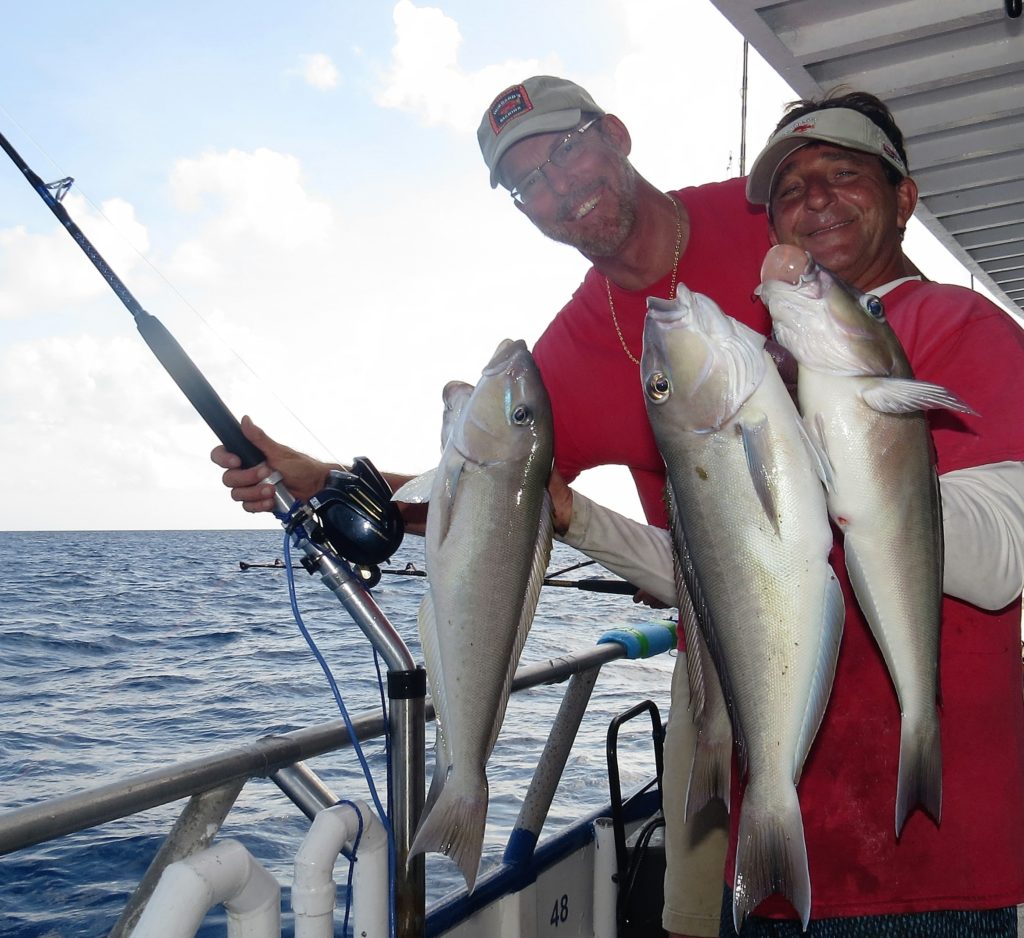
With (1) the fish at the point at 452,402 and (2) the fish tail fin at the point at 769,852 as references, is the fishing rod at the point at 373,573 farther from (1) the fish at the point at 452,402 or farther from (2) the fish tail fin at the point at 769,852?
(2) the fish tail fin at the point at 769,852

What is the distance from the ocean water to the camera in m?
7.25

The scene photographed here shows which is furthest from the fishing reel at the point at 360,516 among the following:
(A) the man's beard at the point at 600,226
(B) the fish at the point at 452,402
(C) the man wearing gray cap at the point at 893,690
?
(A) the man's beard at the point at 600,226

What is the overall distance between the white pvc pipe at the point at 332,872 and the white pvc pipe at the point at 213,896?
0.06 metres

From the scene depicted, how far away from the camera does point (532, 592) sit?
1.85 meters

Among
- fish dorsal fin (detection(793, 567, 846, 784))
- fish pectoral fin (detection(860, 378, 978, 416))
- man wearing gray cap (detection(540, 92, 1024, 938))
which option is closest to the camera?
fish pectoral fin (detection(860, 378, 978, 416))

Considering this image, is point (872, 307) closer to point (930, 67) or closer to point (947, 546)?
point (947, 546)

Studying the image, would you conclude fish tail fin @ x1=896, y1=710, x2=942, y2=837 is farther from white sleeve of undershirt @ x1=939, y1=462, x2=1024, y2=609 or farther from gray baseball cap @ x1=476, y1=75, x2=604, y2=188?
gray baseball cap @ x1=476, y1=75, x2=604, y2=188

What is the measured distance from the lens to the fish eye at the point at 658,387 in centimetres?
145

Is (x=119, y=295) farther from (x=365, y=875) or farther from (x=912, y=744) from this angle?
(x=912, y=744)

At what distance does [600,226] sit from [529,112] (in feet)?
1.17

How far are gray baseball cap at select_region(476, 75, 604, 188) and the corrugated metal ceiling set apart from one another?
1.46 metres

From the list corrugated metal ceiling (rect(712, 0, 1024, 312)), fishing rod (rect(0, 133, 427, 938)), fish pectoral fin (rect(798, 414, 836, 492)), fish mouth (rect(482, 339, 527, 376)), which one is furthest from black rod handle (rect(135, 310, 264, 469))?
corrugated metal ceiling (rect(712, 0, 1024, 312))

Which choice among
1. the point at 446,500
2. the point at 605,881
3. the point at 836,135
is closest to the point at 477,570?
the point at 446,500

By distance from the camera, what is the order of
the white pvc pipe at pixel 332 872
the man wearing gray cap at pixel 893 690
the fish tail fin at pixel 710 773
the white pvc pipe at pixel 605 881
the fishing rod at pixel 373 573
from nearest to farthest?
1. the fish tail fin at pixel 710 773
2. the man wearing gray cap at pixel 893 690
3. the white pvc pipe at pixel 332 872
4. the fishing rod at pixel 373 573
5. the white pvc pipe at pixel 605 881
